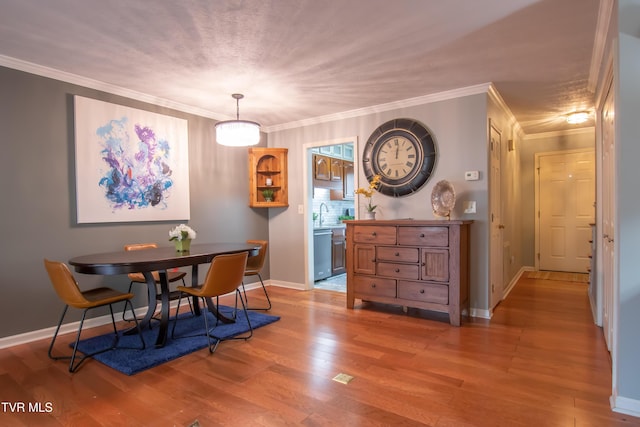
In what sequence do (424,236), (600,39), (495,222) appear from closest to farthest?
(600,39)
(424,236)
(495,222)

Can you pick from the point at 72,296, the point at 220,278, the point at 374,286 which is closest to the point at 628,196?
the point at 374,286

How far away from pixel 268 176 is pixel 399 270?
8.27 feet

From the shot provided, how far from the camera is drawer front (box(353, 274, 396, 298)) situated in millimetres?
3766

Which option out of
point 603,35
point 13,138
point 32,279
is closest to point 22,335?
point 32,279

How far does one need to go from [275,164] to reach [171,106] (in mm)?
1637

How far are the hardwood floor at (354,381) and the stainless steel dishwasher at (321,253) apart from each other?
2005mm

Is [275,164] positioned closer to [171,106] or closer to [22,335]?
[171,106]

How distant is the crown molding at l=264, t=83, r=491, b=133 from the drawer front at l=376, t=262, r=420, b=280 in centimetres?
189

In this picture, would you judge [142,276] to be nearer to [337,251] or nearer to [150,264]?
[150,264]

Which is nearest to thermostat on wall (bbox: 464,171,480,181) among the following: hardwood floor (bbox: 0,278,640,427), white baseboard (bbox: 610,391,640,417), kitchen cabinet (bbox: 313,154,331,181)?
hardwood floor (bbox: 0,278,640,427)

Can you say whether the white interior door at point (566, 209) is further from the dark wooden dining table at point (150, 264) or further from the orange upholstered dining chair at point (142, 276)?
the orange upholstered dining chair at point (142, 276)

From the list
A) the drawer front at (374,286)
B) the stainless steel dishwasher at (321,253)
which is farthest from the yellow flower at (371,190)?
the stainless steel dishwasher at (321,253)

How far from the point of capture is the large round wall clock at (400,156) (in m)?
4.02

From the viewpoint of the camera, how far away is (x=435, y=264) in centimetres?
348
